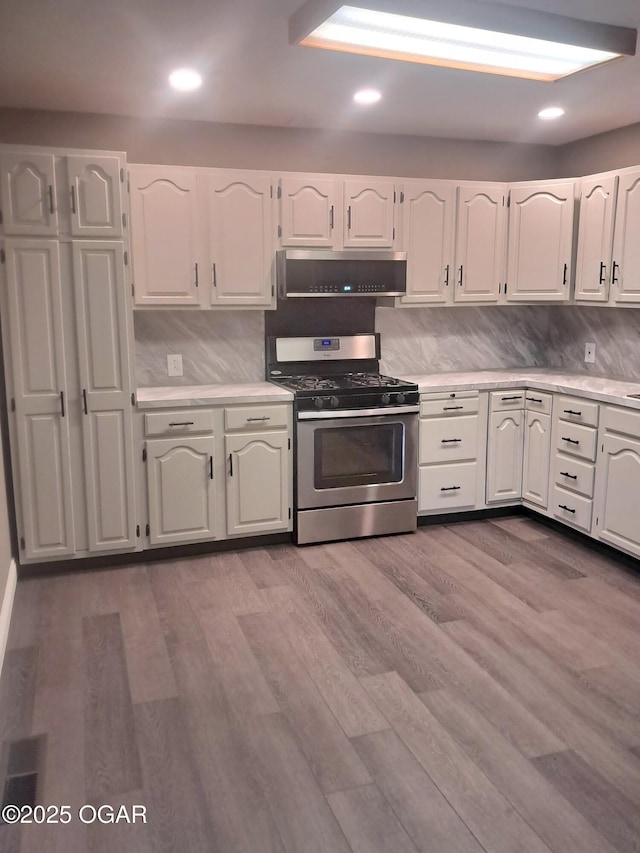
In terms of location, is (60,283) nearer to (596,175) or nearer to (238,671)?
(238,671)

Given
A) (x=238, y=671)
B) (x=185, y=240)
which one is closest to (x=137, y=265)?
(x=185, y=240)

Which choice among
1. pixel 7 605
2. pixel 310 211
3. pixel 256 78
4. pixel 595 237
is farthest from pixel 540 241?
pixel 7 605

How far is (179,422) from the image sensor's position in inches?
152

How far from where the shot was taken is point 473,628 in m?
3.17

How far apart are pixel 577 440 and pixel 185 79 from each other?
2.81 meters

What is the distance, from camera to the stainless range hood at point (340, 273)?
4.10 metres

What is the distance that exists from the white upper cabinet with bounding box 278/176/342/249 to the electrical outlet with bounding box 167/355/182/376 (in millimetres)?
938

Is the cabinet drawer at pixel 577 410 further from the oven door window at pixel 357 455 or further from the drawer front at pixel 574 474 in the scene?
the oven door window at pixel 357 455

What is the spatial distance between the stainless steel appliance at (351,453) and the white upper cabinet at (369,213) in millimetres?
769

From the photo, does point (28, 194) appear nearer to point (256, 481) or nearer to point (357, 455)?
point (256, 481)

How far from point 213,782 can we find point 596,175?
389 cm

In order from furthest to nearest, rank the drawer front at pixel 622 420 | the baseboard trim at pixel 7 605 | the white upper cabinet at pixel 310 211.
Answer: the white upper cabinet at pixel 310 211
the drawer front at pixel 622 420
the baseboard trim at pixel 7 605

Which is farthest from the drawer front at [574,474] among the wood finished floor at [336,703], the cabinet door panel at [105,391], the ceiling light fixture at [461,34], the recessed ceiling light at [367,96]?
the cabinet door panel at [105,391]

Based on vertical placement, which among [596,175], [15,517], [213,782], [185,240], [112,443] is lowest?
[213,782]
